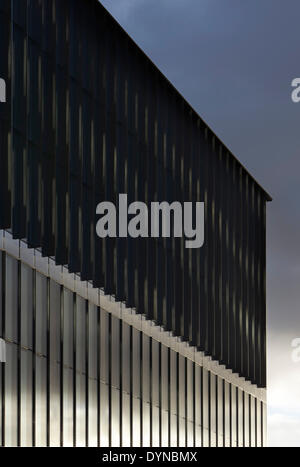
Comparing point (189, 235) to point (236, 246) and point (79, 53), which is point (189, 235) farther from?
point (79, 53)

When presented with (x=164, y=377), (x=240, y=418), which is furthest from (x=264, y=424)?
(x=164, y=377)

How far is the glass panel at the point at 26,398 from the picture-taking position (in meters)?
36.5

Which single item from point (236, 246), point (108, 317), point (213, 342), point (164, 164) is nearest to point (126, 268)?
point (108, 317)

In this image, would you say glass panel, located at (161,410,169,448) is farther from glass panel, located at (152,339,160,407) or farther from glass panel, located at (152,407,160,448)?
glass panel, located at (152,339,160,407)

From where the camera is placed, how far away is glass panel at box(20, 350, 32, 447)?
120 feet

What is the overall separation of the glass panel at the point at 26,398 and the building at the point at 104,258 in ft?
0.32

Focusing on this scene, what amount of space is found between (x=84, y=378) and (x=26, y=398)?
6.04 metres

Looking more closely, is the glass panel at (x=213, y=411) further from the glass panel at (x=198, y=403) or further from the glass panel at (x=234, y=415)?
the glass panel at (x=234, y=415)

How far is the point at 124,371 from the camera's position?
47875mm

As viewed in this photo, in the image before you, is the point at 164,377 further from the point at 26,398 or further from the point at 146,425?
the point at 26,398

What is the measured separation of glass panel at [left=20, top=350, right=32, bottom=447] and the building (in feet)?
0.32

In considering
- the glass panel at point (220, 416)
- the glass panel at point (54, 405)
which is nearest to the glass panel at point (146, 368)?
the glass panel at point (54, 405)
